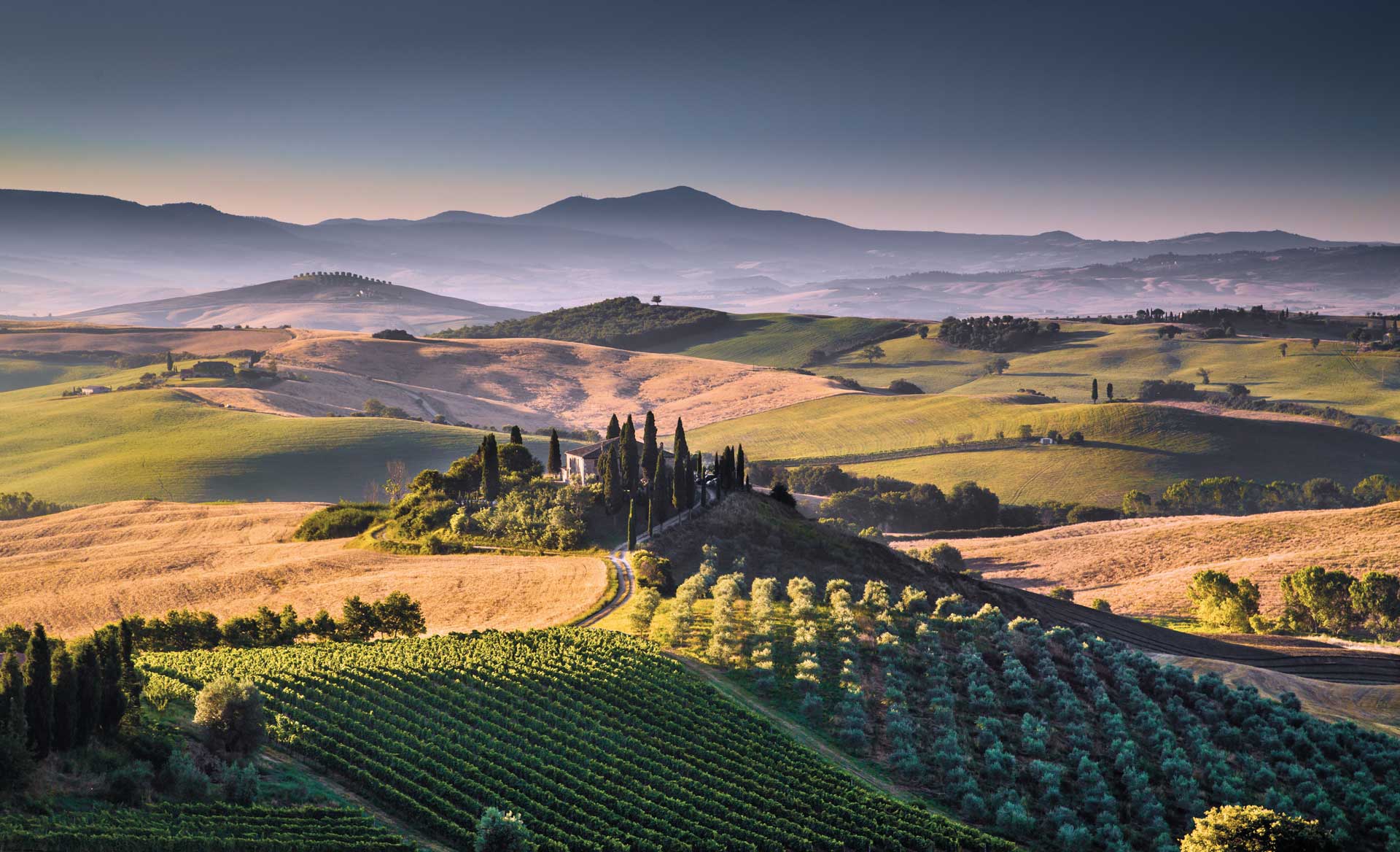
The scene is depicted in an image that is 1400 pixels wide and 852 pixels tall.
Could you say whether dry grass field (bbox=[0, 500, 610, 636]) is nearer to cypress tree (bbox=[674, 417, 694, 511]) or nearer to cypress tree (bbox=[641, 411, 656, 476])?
cypress tree (bbox=[674, 417, 694, 511])

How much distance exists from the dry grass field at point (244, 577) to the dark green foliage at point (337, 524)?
68.9 inches

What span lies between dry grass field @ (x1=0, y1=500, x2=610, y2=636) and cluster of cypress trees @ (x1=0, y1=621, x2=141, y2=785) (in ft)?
94.7

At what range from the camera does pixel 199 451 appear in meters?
140

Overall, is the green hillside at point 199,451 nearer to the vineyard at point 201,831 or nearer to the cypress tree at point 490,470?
the cypress tree at point 490,470

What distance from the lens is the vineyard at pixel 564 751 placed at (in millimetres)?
31984

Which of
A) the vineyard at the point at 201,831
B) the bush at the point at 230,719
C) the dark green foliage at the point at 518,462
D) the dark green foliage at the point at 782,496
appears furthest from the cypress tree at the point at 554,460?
the vineyard at the point at 201,831

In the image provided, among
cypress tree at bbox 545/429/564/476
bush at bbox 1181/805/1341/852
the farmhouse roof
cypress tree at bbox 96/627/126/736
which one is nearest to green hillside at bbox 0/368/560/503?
cypress tree at bbox 545/429/564/476

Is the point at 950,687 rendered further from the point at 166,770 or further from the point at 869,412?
the point at 869,412

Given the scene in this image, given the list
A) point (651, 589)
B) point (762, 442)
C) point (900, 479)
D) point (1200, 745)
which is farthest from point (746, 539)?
point (762, 442)

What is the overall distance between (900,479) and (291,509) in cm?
9267

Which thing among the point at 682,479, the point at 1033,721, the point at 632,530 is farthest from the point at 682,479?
the point at 1033,721

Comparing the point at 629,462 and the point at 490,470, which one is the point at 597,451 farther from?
the point at 629,462

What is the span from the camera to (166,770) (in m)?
28.5

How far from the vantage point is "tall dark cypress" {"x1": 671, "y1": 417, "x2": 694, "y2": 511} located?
83500 millimetres
